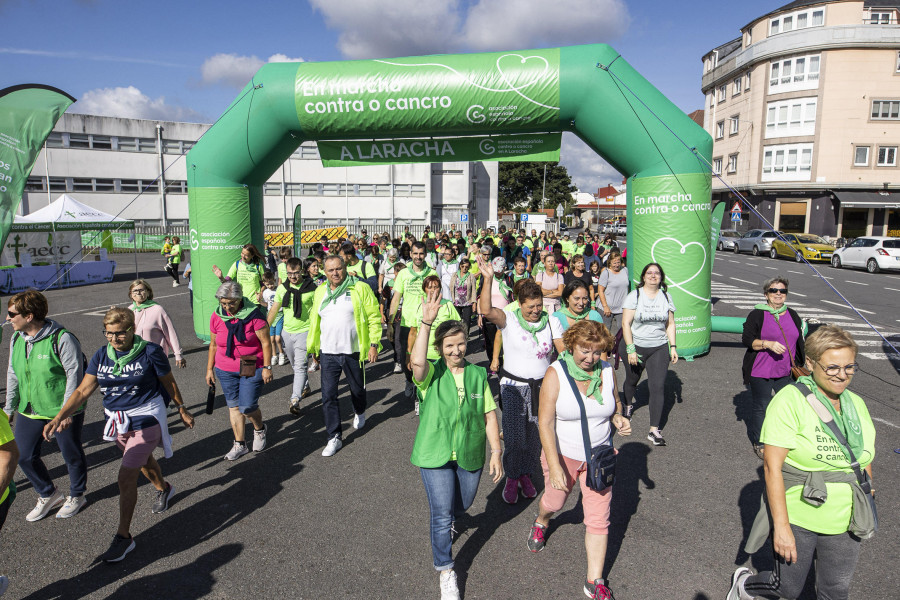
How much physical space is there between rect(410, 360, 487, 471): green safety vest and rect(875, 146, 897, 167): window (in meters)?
43.4

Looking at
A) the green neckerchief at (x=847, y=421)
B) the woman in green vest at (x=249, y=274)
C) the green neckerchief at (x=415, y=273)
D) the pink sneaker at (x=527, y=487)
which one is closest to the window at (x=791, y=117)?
the green neckerchief at (x=415, y=273)

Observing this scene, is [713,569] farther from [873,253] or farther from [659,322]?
[873,253]

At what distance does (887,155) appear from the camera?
36.3 meters

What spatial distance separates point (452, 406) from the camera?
3428 millimetres

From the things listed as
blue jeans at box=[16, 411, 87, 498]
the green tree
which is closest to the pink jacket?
blue jeans at box=[16, 411, 87, 498]

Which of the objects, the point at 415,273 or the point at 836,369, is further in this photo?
the point at 415,273

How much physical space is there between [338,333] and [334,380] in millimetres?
478

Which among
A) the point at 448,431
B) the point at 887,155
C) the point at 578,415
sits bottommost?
the point at 448,431

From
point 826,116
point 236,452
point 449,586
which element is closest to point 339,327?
point 236,452

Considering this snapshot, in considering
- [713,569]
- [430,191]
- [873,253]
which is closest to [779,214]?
[873,253]

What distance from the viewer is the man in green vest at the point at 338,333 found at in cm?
560

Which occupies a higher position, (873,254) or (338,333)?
(873,254)

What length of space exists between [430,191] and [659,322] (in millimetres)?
38334

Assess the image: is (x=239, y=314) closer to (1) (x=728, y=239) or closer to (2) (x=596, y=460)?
(2) (x=596, y=460)
